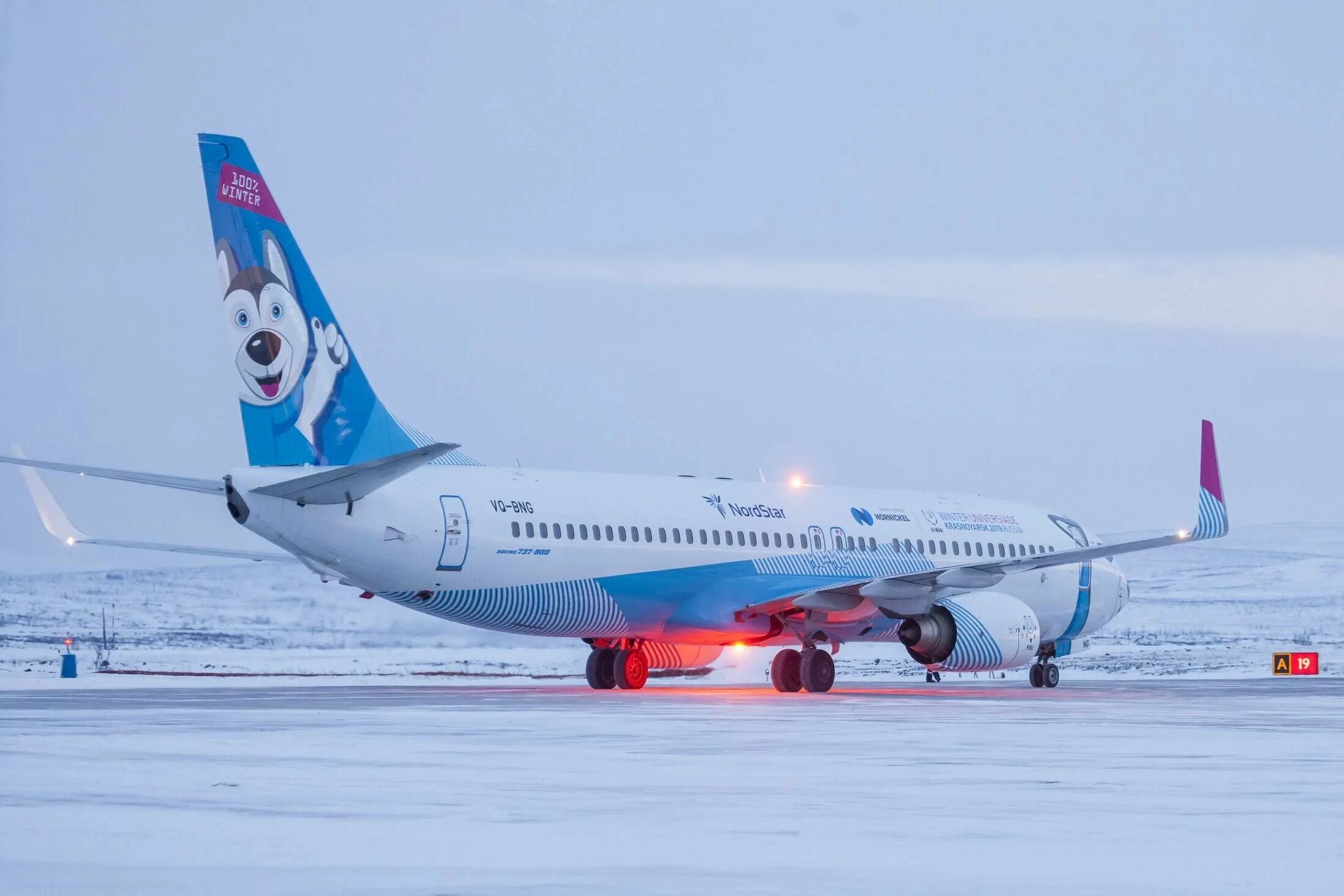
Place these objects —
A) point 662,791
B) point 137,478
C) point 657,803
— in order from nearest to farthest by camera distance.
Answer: point 657,803 < point 662,791 < point 137,478

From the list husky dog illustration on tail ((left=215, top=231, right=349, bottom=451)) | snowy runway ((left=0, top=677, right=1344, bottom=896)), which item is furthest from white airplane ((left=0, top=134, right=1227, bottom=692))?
snowy runway ((left=0, top=677, right=1344, bottom=896))

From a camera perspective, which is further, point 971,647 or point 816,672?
point 971,647

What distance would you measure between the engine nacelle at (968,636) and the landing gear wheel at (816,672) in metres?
1.38

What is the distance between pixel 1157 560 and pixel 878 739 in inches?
3598

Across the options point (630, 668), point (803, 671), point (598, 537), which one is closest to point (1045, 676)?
point (803, 671)

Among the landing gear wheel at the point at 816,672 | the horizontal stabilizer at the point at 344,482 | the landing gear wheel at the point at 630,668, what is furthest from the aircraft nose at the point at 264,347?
the landing gear wheel at the point at 816,672

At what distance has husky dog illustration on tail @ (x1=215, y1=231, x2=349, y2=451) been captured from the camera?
24.2m

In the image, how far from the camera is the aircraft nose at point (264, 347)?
79.7 ft

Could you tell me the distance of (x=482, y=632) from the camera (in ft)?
108

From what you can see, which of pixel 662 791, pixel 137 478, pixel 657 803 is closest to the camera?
pixel 657 803

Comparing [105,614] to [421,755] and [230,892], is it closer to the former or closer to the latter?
[421,755]

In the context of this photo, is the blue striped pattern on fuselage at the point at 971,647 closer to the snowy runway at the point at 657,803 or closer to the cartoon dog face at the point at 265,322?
the snowy runway at the point at 657,803

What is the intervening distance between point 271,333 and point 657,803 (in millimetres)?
14719

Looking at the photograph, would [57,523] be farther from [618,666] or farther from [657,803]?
[657,803]
